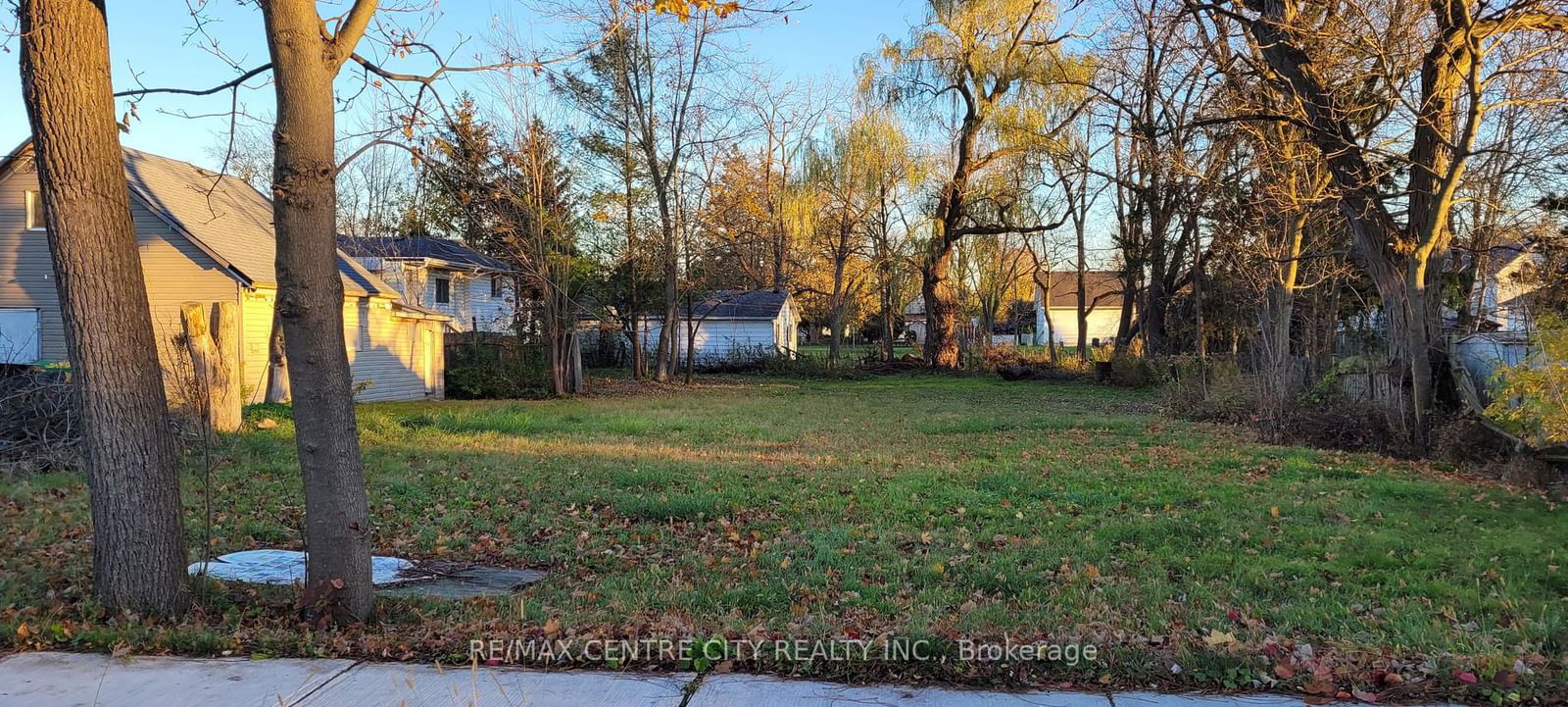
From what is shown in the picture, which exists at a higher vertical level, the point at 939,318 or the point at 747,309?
the point at 747,309

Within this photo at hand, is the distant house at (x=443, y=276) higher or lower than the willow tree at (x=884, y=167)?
lower

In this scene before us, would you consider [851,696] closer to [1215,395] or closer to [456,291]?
[1215,395]

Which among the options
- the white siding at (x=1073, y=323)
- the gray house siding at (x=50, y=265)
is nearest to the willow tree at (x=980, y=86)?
the gray house siding at (x=50, y=265)

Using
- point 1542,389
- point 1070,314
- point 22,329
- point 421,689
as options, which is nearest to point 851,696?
point 421,689

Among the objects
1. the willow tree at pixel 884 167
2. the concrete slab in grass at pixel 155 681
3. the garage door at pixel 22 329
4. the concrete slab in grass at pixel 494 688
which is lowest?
the concrete slab in grass at pixel 494 688

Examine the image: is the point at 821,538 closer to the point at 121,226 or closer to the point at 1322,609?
the point at 1322,609

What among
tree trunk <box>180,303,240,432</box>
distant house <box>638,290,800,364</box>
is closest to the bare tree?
tree trunk <box>180,303,240,432</box>

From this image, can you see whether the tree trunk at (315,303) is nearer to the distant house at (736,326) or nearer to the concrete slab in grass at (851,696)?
the concrete slab in grass at (851,696)

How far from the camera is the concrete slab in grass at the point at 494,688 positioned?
3557 millimetres

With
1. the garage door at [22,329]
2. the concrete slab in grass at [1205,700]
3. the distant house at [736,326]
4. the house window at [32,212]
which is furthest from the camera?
the distant house at [736,326]

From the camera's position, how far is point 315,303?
14.8 ft

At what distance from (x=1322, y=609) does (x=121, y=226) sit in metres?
6.74

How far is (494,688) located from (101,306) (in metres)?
2.87

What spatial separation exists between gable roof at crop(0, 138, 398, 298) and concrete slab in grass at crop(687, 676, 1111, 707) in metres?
17.3
